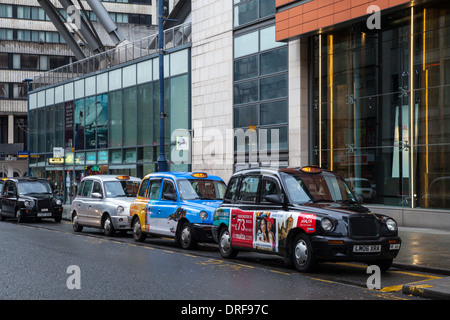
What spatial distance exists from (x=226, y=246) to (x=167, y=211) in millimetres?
3233

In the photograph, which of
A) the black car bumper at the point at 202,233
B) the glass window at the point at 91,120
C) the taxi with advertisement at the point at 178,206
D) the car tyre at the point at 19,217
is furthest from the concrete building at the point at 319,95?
the car tyre at the point at 19,217

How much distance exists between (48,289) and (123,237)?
1001cm

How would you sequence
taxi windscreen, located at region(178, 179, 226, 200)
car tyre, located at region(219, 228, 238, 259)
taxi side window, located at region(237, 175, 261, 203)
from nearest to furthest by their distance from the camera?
taxi side window, located at region(237, 175, 261, 203)
car tyre, located at region(219, 228, 238, 259)
taxi windscreen, located at region(178, 179, 226, 200)

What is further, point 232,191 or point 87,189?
point 87,189

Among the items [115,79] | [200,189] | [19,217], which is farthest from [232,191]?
[115,79]

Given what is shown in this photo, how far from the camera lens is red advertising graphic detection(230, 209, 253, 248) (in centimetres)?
1230

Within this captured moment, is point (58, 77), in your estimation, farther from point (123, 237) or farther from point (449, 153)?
point (449, 153)

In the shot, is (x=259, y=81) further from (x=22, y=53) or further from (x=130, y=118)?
(x=22, y=53)

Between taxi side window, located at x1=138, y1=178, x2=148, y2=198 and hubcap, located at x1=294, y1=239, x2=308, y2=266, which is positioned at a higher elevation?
taxi side window, located at x1=138, y1=178, x2=148, y2=198

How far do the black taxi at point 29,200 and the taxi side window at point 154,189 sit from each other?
10457 mm

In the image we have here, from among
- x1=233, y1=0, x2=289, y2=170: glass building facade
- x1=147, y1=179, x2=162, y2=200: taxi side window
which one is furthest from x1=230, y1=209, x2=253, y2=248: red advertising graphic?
x1=233, y1=0, x2=289, y2=170: glass building facade

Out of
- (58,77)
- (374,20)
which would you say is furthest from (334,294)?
(58,77)

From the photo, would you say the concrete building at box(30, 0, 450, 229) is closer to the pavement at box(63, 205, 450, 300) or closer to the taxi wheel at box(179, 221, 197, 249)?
the pavement at box(63, 205, 450, 300)

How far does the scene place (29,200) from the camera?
26.2 metres
